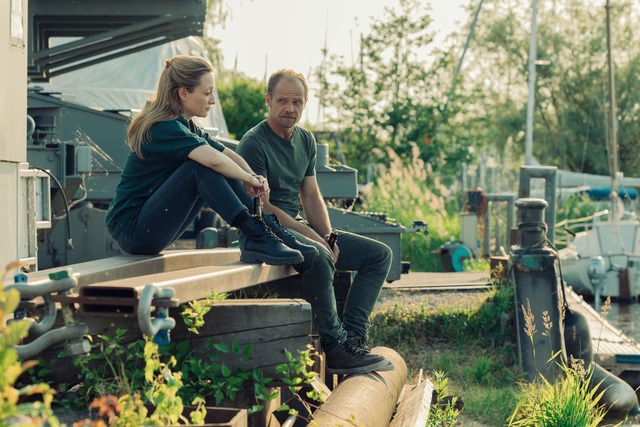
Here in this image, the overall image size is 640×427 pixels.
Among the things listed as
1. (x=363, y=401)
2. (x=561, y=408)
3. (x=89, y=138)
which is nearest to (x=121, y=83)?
(x=89, y=138)

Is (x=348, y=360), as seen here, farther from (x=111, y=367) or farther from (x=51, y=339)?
(x=51, y=339)

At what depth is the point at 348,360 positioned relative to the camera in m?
5.84

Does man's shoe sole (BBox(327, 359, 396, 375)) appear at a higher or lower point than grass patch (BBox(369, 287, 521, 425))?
higher

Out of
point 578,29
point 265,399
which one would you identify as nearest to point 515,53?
point 578,29

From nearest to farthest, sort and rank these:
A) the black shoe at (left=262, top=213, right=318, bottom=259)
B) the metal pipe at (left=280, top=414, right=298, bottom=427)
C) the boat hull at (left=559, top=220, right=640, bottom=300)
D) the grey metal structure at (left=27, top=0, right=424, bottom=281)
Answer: the metal pipe at (left=280, top=414, right=298, bottom=427), the black shoe at (left=262, top=213, right=318, bottom=259), the grey metal structure at (left=27, top=0, right=424, bottom=281), the boat hull at (left=559, top=220, right=640, bottom=300)

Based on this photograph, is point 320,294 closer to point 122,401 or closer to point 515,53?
point 122,401

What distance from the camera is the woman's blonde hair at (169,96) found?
5378 millimetres

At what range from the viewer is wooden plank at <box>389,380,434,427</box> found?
18.9 ft

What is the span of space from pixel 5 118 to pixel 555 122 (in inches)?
1577

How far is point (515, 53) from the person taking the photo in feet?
149

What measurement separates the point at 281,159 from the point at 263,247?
942mm

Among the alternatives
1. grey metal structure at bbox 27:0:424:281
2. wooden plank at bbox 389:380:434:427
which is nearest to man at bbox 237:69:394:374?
wooden plank at bbox 389:380:434:427

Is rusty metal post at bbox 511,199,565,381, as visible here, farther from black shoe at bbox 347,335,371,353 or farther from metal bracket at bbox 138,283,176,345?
metal bracket at bbox 138,283,176,345

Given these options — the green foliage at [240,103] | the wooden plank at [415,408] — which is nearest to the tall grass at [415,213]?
the wooden plank at [415,408]
